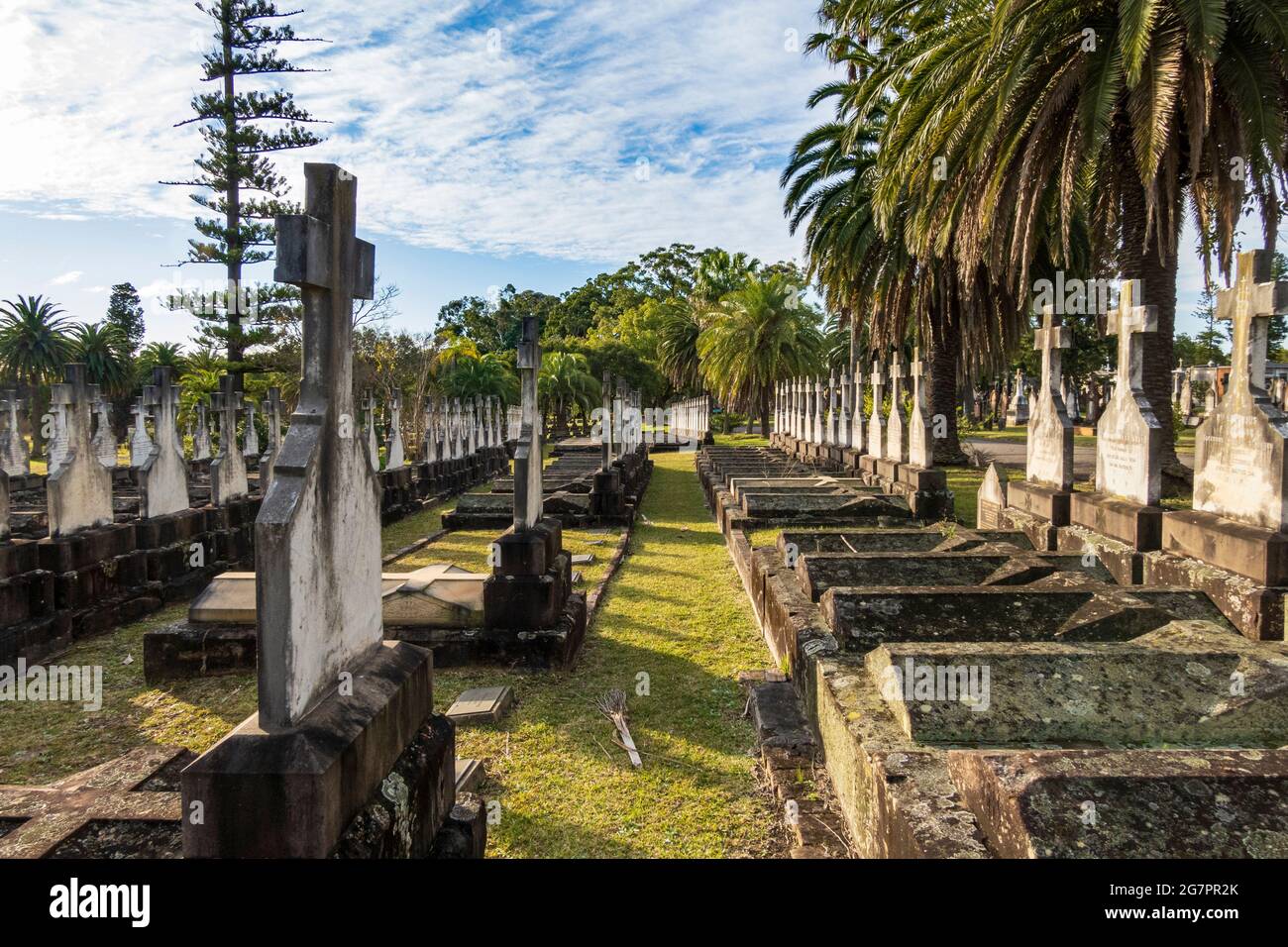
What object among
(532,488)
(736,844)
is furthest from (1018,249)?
(736,844)

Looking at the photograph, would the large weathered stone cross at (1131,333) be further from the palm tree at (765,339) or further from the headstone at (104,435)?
the palm tree at (765,339)

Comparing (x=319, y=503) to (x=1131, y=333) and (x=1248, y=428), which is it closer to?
(x=1248, y=428)

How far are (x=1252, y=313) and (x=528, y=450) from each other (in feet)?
17.2

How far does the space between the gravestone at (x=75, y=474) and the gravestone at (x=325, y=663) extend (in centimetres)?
558

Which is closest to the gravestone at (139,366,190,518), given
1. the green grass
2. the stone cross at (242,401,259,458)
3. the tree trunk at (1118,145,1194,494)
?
the green grass

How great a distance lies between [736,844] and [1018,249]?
397 inches

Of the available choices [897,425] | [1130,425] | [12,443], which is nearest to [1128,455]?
[1130,425]

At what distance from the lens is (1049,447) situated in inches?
313

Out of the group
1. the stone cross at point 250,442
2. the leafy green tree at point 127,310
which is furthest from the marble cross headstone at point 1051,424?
the leafy green tree at point 127,310

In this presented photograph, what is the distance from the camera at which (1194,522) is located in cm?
522

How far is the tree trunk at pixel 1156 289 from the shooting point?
10820 mm

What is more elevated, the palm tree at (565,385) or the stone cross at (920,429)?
the palm tree at (565,385)

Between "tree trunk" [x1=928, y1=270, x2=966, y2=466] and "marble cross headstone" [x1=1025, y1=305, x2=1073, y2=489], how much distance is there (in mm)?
9319

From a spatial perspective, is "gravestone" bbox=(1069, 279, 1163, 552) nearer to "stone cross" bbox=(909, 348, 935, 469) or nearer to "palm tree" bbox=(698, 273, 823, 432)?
"stone cross" bbox=(909, 348, 935, 469)
